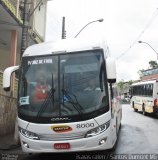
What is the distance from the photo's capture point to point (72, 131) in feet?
25.1

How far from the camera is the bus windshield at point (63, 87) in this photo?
7.83 metres

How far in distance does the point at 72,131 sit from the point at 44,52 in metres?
2.35

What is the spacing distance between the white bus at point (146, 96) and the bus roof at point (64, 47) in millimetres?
14573

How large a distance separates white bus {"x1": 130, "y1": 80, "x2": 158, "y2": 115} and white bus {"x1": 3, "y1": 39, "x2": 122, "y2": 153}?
48.3ft

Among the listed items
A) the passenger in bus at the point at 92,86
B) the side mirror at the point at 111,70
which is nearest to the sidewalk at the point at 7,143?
the passenger in bus at the point at 92,86

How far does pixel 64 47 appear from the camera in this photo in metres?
8.70

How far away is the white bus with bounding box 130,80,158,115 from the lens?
22562 mm

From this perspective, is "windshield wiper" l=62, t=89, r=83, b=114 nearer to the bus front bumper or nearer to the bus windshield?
the bus windshield

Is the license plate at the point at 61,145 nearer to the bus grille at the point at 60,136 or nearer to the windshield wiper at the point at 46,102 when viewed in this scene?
the bus grille at the point at 60,136

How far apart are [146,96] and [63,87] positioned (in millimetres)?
17717

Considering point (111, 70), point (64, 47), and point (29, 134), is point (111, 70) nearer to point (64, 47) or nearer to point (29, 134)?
point (64, 47)

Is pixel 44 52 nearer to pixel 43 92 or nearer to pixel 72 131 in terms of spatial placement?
pixel 43 92

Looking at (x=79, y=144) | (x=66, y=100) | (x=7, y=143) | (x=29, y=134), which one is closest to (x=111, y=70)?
(x=66, y=100)

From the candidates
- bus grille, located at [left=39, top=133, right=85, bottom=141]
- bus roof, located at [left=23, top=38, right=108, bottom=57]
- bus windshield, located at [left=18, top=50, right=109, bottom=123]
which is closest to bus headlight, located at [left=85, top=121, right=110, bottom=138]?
bus grille, located at [left=39, top=133, right=85, bottom=141]
